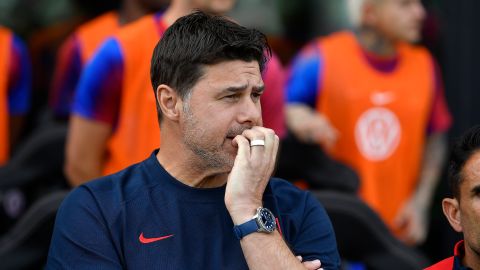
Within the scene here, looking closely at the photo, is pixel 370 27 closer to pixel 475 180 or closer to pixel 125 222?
pixel 475 180

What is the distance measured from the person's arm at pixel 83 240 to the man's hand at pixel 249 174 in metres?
0.36

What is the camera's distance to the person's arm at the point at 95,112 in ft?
13.8

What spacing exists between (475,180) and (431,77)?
2639 mm

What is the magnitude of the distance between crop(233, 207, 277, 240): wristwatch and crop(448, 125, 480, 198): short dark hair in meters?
0.65

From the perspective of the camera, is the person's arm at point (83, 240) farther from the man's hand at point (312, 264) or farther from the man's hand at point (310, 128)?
the man's hand at point (310, 128)

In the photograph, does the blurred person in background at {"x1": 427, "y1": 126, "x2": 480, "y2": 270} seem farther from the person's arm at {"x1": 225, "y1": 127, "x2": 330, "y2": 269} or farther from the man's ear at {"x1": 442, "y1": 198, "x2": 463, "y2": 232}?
the person's arm at {"x1": 225, "y1": 127, "x2": 330, "y2": 269}

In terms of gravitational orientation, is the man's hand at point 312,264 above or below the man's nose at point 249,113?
below

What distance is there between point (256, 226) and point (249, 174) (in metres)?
0.17

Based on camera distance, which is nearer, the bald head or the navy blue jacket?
the navy blue jacket

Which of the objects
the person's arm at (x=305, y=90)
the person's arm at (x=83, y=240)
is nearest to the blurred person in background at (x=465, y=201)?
the person's arm at (x=83, y=240)

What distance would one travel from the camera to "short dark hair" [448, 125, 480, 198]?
3.28 m

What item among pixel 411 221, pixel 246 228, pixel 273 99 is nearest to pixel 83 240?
pixel 246 228

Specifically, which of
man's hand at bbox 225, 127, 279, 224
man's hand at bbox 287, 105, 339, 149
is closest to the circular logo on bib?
man's hand at bbox 287, 105, 339, 149

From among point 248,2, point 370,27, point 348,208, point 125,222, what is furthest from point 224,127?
point 248,2
